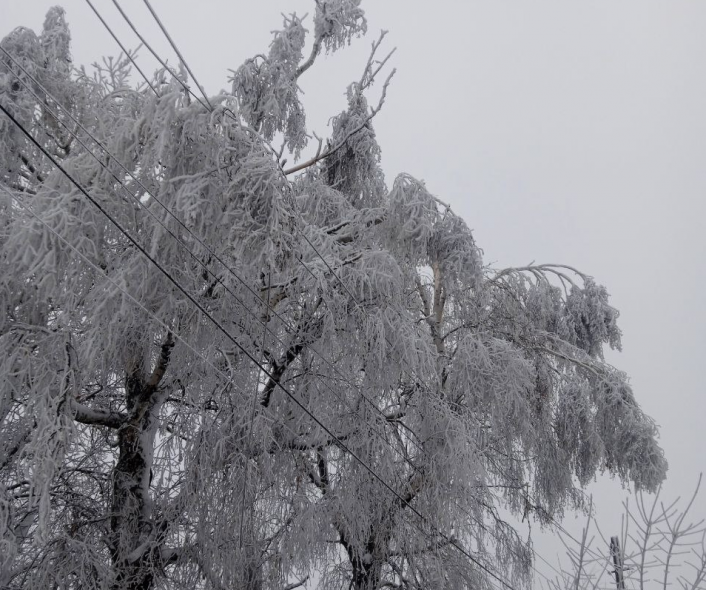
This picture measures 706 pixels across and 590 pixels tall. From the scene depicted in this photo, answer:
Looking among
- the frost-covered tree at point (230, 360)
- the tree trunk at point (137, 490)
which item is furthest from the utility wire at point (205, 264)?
the tree trunk at point (137, 490)

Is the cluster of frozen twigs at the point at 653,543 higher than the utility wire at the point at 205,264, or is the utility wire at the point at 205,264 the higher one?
the utility wire at the point at 205,264

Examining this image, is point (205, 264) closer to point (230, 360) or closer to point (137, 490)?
point (230, 360)

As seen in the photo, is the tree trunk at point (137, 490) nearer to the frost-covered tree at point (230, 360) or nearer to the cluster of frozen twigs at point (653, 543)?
the frost-covered tree at point (230, 360)

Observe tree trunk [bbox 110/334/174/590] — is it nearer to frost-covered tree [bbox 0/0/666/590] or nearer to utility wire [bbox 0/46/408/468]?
frost-covered tree [bbox 0/0/666/590]

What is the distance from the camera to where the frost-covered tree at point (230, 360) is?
4953 millimetres

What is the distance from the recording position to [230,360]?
19.6 ft

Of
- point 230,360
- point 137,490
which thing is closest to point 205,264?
point 230,360

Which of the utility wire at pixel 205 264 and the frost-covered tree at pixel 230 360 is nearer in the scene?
the utility wire at pixel 205 264

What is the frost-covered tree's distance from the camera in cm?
495

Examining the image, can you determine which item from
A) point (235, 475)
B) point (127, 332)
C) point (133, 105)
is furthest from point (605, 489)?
point (133, 105)

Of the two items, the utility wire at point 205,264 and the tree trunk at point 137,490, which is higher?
the utility wire at point 205,264

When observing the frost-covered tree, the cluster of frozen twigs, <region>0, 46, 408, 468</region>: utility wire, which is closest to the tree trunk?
the frost-covered tree

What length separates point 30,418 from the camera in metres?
4.99

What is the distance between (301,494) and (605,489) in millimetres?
4148
